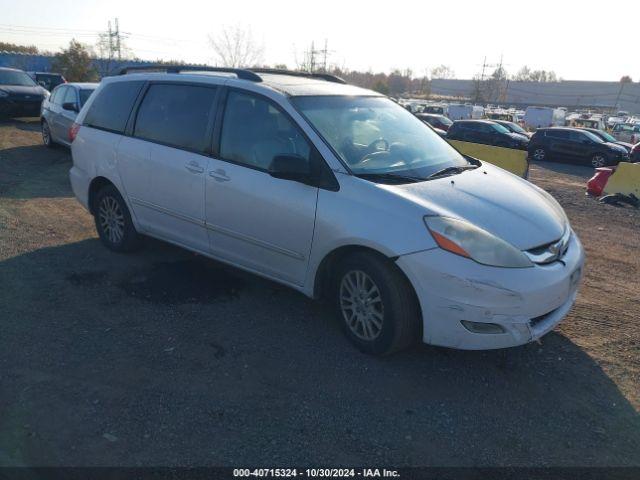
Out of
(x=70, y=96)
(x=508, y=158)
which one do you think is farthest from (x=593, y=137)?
(x=70, y=96)

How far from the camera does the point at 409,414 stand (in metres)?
3.06

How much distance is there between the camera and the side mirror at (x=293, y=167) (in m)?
3.59

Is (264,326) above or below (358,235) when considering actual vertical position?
below

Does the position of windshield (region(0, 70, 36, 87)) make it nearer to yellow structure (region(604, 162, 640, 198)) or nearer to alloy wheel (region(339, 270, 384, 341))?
alloy wheel (region(339, 270, 384, 341))

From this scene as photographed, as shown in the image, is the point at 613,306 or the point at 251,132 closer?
the point at 251,132

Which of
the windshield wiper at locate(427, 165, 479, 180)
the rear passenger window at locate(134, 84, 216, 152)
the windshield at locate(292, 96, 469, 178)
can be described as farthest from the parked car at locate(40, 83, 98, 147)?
the windshield wiper at locate(427, 165, 479, 180)

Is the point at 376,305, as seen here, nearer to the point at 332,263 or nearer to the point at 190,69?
the point at 332,263

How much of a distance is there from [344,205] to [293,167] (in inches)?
18.4

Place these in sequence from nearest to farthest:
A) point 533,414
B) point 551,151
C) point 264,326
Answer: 1. point 533,414
2. point 264,326
3. point 551,151

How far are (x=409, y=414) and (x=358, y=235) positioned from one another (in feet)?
3.86

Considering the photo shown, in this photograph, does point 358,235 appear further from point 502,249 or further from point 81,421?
point 81,421

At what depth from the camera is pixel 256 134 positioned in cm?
408

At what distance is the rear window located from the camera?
5.11m

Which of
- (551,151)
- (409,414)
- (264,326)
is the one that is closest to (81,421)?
(264,326)
